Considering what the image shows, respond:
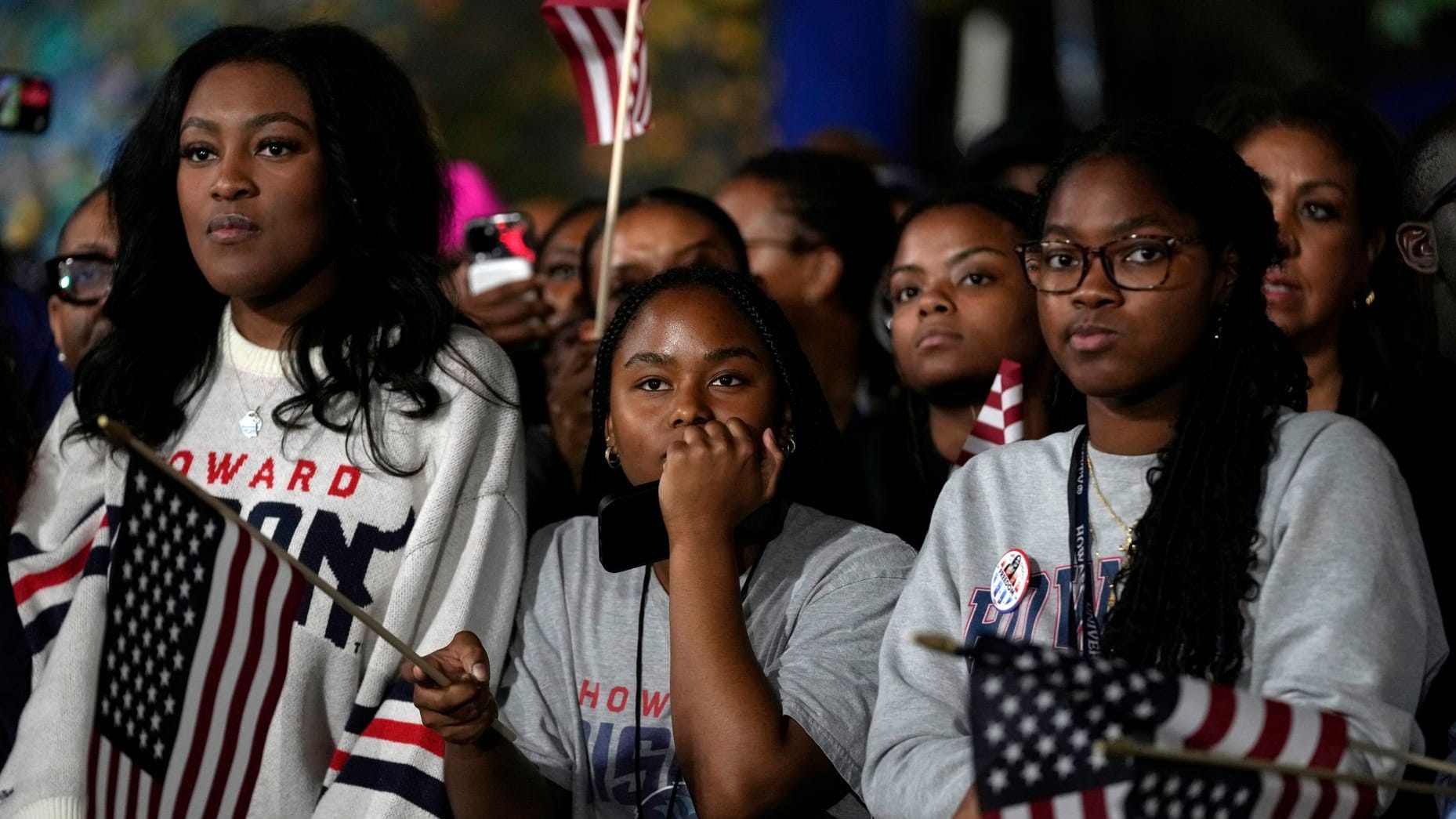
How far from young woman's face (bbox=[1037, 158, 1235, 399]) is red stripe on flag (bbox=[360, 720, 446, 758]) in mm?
1292

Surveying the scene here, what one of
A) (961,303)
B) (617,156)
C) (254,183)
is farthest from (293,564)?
(961,303)

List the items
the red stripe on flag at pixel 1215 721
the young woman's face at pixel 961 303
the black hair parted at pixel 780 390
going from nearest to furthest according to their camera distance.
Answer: the red stripe on flag at pixel 1215 721, the black hair parted at pixel 780 390, the young woman's face at pixel 961 303

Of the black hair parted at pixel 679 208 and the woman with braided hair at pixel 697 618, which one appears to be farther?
the black hair parted at pixel 679 208

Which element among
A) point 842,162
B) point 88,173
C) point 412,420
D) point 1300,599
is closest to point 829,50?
point 88,173

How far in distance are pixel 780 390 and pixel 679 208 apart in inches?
64.4

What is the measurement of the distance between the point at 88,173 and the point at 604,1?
222 inches

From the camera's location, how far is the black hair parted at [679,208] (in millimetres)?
4781

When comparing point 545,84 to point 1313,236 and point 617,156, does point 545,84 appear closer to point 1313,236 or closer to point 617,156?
point 617,156

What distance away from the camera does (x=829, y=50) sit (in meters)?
11.3

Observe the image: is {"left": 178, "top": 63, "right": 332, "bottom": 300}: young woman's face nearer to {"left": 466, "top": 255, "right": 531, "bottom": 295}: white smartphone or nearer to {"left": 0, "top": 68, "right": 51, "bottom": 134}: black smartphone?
{"left": 466, "top": 255, "right": 531, "bottom": 295}: white smartphone

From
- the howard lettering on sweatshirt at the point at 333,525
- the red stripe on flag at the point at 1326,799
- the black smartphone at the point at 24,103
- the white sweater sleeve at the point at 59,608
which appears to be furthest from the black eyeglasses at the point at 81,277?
the red stripe on flag at the point at 1326,799

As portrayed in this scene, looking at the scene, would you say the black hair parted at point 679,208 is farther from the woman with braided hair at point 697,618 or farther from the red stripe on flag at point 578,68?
the woman with braided hair at point 697,618

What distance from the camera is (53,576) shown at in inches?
138

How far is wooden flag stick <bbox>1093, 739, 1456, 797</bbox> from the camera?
2.13 m
